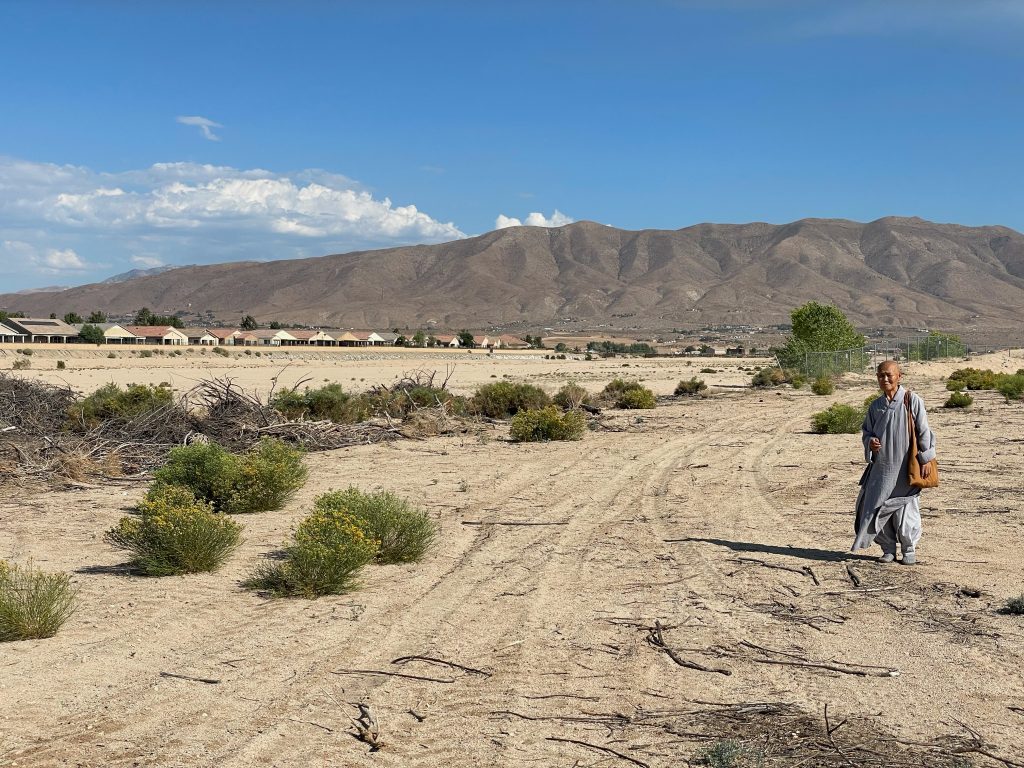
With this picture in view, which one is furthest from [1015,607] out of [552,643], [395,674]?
[395,674]

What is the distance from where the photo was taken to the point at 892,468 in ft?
28.8

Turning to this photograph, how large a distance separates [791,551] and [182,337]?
349 feet

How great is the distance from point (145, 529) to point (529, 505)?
5.17 m

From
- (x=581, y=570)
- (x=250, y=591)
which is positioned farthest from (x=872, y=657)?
(x=250, y=591)

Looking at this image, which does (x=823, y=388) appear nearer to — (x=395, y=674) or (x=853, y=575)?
(x=853, y=575)

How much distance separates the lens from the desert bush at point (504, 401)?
25.4 m

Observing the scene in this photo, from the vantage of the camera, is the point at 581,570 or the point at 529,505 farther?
the point at 529,505

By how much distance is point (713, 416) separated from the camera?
26500 mm

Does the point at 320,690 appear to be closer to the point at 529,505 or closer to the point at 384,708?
the point at 384,708

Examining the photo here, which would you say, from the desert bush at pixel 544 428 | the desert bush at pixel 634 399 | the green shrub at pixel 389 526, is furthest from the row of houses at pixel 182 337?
the green shrub at pixel 389 526

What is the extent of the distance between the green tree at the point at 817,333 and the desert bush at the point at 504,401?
26576 millimetres

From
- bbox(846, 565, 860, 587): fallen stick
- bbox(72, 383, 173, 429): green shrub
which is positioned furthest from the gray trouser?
bbox(72, 383, 173, 429): green shrub

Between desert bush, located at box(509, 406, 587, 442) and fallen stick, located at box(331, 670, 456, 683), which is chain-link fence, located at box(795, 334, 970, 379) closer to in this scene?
desert bush, located at box(509, 406, 587, 442)

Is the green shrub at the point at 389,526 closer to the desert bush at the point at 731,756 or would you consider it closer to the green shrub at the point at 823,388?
the desert bush at the point at 731,756
